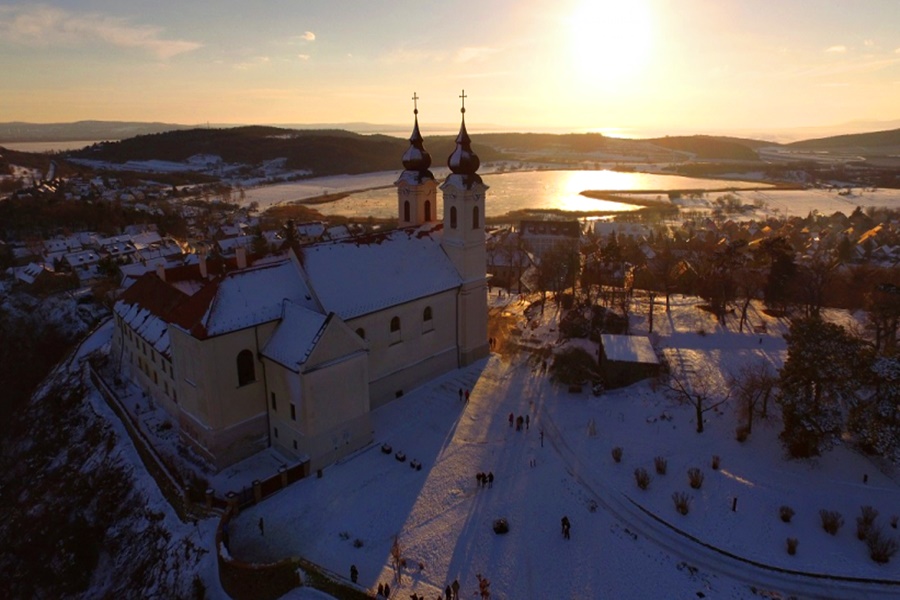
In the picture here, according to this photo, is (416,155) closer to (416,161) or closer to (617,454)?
(416,161)

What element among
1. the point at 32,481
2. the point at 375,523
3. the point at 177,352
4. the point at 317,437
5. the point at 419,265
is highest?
the point at 419,265

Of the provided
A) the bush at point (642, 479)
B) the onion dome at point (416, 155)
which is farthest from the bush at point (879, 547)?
the onion dome at point (416, 155)

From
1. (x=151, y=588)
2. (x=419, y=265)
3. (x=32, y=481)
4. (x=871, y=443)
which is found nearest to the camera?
(x=151, y=588)

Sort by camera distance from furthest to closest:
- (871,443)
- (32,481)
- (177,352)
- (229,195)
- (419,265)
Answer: (229,195) → (419,265) → (32,481) → (177,352) → (871,443)

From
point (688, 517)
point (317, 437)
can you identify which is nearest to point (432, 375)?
point (317, 437)

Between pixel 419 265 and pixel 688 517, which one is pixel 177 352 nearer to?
pixel 419 265

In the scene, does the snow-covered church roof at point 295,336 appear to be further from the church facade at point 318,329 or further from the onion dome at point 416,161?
the onion dome at point 416,161
